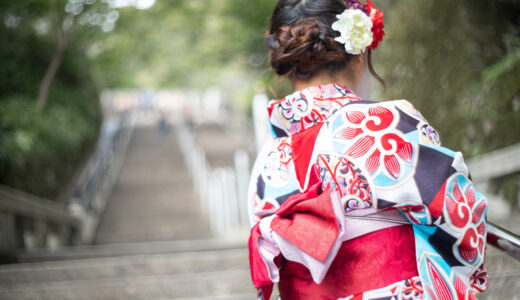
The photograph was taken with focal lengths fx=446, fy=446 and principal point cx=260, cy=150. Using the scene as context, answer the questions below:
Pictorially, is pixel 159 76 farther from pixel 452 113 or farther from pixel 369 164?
pixel 369 164

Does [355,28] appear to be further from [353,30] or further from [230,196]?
[230,196]

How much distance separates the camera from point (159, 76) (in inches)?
955

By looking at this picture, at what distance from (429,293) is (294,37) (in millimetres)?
686

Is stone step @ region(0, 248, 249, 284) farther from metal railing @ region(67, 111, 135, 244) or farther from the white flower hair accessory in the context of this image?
metal railing @ region(67, 111, 135, 244)

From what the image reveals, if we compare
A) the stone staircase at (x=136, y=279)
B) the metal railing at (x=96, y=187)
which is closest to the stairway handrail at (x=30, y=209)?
the metal railing at (x=96, y=187)

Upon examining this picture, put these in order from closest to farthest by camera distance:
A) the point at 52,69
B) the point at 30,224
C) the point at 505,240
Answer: the point at 505,240 → the point at 30,224 → the point at 52,69

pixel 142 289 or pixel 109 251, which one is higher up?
pixel 142 289

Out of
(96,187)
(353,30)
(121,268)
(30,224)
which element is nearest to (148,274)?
(121,268)

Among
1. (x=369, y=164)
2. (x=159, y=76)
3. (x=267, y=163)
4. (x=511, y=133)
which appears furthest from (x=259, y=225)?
(x=159, y=76)

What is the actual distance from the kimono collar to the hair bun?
6 cm

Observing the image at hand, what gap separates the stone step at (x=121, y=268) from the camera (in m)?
3.89

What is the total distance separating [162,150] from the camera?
1695 cm

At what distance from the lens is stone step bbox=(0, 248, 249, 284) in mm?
3887

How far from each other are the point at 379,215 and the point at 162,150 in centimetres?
1640
